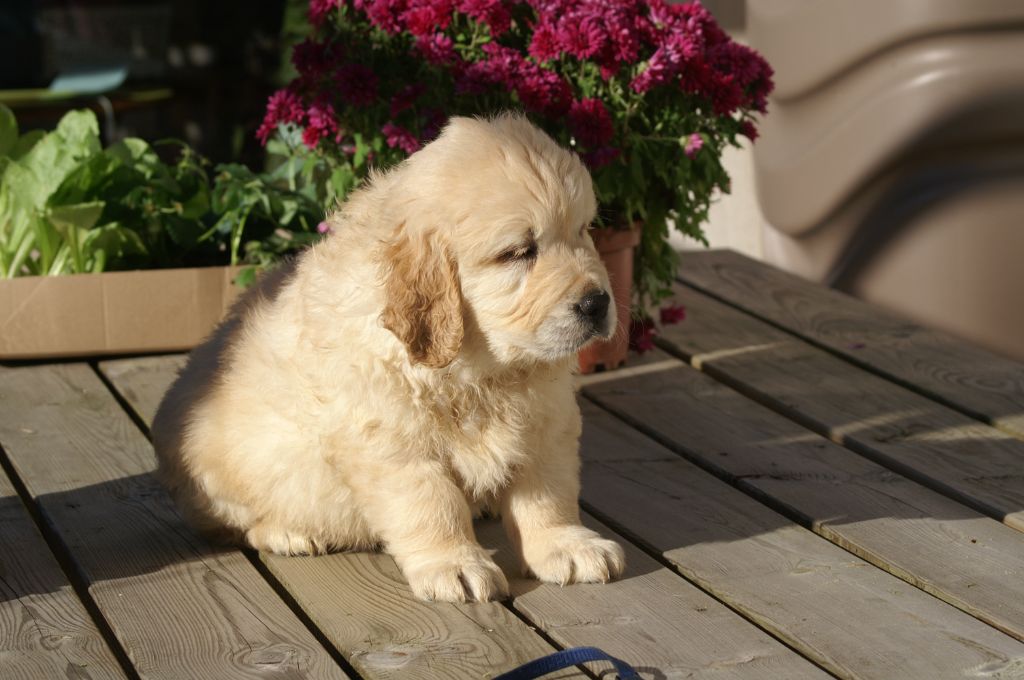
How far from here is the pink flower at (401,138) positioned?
416cm

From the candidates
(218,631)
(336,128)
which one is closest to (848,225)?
(336,128)

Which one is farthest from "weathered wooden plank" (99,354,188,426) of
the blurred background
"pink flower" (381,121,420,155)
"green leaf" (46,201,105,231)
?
the blurred background

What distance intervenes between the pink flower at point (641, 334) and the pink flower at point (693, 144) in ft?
2.14

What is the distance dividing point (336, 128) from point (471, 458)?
5.68 feet

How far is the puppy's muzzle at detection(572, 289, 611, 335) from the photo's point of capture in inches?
112

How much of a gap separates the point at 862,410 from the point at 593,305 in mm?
1660

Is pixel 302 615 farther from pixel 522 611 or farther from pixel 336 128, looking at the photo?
pixel 336 128

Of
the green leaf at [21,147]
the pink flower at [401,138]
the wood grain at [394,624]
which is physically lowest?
the wood grain at [394,624]

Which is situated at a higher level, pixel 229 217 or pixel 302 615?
pixel 229 217

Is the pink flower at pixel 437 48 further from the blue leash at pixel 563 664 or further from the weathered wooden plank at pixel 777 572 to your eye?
the blue leash at pixel 563 664

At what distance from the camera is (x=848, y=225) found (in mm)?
6043

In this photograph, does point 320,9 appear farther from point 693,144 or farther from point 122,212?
point 693,144

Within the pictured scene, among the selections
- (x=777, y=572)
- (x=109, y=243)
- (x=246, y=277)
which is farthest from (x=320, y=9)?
(x=777, y=572)

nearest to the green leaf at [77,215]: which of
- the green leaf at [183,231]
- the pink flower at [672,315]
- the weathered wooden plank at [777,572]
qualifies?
the green leaf at [183,231]
